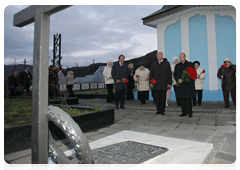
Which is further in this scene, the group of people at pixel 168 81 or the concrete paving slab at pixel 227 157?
the group of people at pixel 168 81

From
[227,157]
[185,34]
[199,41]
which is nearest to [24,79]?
[185,34]

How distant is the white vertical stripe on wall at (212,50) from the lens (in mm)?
9633

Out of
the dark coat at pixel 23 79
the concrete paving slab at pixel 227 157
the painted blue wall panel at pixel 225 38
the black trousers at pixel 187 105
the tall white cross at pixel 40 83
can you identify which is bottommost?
the concrete paving slab at pixel 227 157

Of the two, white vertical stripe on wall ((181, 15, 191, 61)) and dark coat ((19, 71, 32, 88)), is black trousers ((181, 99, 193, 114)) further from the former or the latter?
dark coat ((19, 71, 32, 88))

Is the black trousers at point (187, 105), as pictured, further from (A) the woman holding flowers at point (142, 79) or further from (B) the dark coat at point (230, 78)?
(A) the woman holding flowers at point (142, 79)

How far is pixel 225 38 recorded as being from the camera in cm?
947

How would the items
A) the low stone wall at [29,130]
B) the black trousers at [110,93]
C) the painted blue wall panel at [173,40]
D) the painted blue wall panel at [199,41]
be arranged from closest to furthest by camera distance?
the low stone wall at [29,130] < the black trousers at [110,93] < the painted blue wall panel at [199,41] < the painted blue wall panel at [173,40]

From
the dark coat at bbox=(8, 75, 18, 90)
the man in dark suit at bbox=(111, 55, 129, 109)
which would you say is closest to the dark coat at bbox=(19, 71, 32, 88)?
the dark coat at bbox=(8, 75, 18, 90)

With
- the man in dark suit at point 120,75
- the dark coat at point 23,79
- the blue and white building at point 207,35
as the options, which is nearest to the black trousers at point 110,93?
the man in dark suit at point 120,75

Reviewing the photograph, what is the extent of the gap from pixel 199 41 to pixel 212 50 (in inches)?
30.5

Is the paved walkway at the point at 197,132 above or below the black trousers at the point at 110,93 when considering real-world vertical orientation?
below

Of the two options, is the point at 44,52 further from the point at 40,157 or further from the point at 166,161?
the point at 166,161
